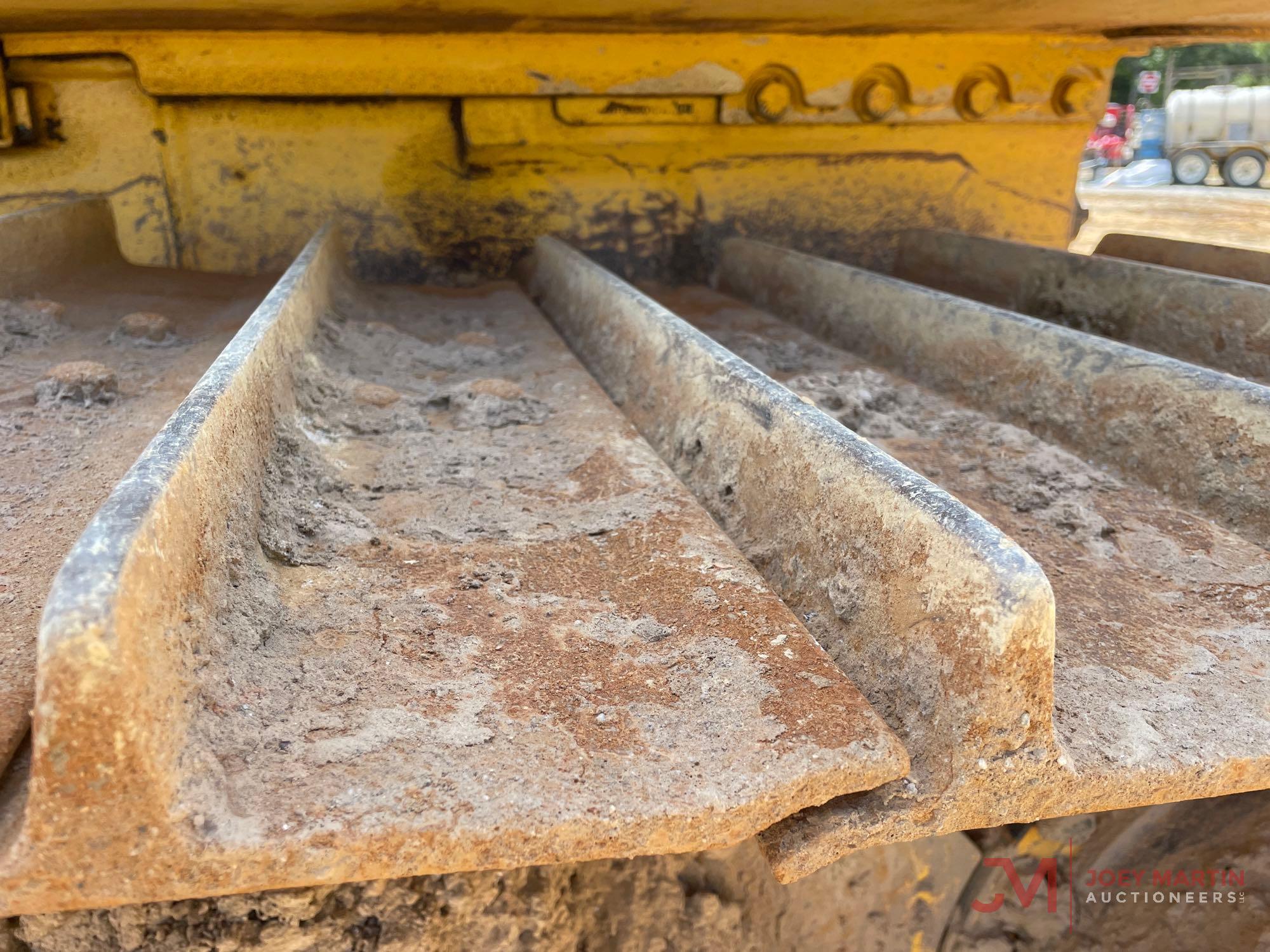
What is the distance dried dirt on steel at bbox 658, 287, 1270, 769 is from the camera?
1.13m

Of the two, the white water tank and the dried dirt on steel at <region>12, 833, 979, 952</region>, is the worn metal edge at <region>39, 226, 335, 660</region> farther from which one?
the white water tank

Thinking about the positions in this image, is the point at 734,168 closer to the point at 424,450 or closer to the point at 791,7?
the point at 791,7

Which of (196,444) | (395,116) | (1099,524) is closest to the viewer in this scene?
(196,444)

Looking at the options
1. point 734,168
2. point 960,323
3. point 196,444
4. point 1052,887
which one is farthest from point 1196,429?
point 734,168

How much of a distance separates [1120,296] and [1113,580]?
164 cm

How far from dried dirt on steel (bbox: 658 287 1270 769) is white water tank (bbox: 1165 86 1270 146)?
48.3 ft

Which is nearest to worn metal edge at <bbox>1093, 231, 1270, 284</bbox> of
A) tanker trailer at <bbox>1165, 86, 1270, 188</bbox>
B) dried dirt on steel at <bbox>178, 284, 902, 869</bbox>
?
dried dirt on steel at <bbox>178, 284, 902, 869</bbox>

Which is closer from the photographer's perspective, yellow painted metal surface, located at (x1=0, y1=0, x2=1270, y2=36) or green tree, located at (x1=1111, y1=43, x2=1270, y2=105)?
yellow painted metal surface, located at (x1=0, y1=0, x2=1270, y2=36)

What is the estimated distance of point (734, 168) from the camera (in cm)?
406

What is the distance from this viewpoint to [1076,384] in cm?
208

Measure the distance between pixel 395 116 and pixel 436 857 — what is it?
11.5 ft

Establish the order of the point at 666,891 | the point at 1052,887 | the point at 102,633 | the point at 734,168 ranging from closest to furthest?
the point at 102,633 < the point at 666,891 < the point at 1052,887 < the point at 734,168

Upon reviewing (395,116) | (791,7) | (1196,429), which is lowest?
(1196,429)

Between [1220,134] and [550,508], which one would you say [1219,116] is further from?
[550,508]
